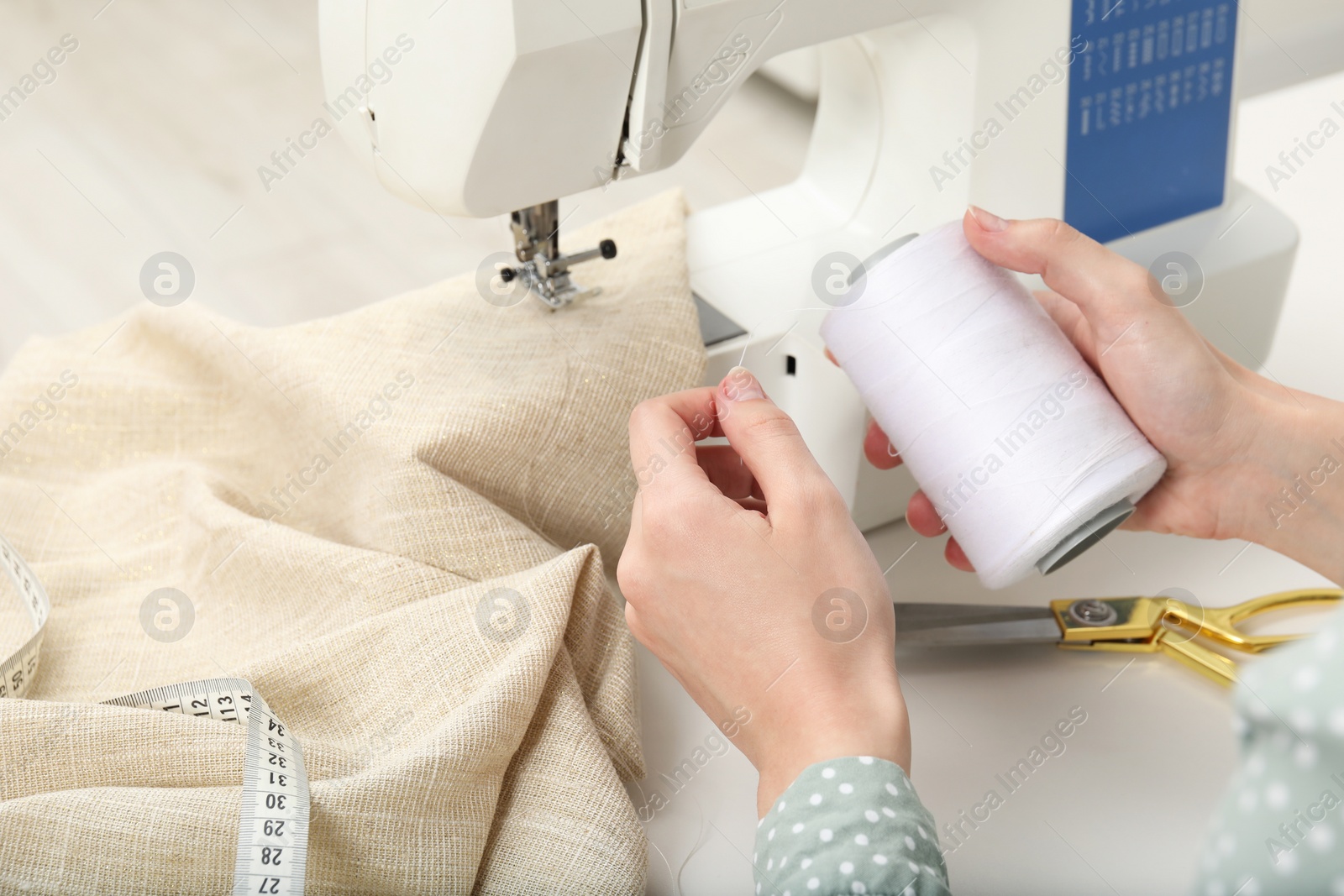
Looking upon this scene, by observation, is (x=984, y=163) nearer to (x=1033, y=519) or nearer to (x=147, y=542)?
(x=1033, y=519)

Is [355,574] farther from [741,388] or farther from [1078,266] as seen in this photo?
[1078,266]

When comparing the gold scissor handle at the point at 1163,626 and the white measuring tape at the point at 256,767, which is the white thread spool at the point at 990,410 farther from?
the white measuring tape at the point at 256,767

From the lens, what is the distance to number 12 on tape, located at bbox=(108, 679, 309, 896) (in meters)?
0.70

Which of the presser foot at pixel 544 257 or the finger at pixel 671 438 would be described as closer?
the finger at pixel 671 438

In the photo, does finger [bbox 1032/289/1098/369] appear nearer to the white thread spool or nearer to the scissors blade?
the white thread spool

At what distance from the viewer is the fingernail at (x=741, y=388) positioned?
33.3 inches

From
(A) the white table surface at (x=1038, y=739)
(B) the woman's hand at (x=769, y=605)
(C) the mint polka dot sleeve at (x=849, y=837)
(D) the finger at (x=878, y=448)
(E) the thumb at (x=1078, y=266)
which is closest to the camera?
(C) the mint polka dot sleeve at (x=849, y=837)

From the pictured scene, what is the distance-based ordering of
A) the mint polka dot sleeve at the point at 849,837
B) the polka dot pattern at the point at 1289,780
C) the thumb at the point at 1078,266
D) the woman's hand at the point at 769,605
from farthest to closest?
1. the thumb at the point at 1078,266
2. the woman's hand at the point at 769,605
3. the mint polka dot sleeve at the point at 849,837
4. the polka dot pattern at the point at 1289,780

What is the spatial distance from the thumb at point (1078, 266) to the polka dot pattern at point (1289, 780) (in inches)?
23.2

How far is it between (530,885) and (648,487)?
0.28 metres

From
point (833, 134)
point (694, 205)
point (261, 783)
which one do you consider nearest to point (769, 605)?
point (261, 783)

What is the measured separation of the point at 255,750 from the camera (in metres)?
0.76

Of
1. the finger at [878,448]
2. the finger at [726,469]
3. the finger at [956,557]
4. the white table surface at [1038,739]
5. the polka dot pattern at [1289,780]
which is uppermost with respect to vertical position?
the polka dot pattern at [1289,780]

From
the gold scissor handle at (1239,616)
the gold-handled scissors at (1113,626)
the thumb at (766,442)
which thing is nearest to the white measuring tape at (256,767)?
the thumb at (766,442)
